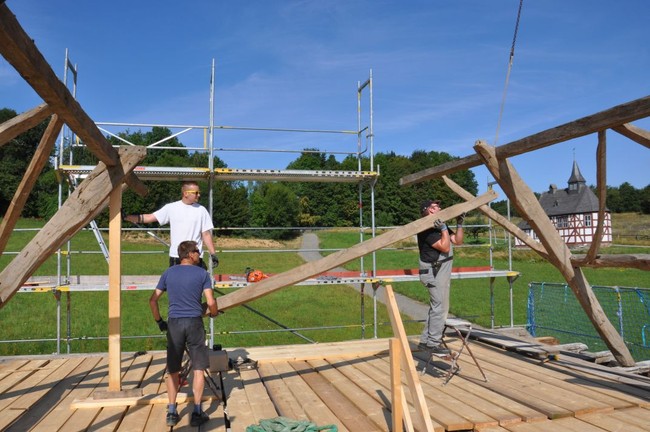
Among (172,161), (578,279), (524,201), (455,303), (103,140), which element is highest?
(172,161)

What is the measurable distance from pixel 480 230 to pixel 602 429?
4151 centimetres

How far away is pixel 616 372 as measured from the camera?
516cm

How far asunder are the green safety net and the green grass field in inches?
168

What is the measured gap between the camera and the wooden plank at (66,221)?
3.89 metres

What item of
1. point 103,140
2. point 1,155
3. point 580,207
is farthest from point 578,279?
point 580,207

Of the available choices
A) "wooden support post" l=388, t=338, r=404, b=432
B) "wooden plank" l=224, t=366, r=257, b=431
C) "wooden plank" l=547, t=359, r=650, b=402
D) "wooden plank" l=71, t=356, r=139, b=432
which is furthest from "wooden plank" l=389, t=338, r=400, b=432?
"wooden plank" l=547, t=359, r=650, b=402

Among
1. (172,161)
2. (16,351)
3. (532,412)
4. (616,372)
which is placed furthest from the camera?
(172,161)

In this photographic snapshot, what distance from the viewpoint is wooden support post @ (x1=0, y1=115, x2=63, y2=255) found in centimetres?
400

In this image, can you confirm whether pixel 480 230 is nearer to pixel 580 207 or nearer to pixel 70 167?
pixel 580 207

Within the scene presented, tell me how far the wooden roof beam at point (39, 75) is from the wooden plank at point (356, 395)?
2958 millimetres

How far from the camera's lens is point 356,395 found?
14.8 feet

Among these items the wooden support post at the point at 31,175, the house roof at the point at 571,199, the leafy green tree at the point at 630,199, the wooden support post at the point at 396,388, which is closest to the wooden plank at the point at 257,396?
the wooden support post at the point at 396,388

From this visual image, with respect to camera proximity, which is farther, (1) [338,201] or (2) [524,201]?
(1) [338,201]

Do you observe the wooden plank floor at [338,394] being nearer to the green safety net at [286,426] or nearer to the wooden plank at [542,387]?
the wooden plank at [542,387]
